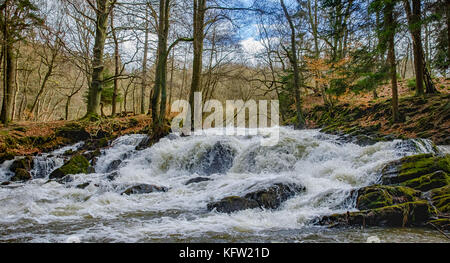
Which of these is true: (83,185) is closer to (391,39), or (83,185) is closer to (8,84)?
(8,84)

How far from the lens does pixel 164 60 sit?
12.1 metres

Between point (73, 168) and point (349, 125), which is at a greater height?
point (349, 125)

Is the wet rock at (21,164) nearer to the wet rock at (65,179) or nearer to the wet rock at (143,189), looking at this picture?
the wet rock at (65,179)

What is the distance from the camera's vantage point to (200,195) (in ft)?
21.5

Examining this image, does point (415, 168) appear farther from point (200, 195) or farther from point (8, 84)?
point (8, 84)

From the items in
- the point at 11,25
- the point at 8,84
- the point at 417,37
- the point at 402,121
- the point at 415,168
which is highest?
the point at 11,25

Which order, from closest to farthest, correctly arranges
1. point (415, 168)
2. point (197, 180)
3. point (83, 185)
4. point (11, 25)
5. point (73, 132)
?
point (415, 168), point (83, 185), point (197, 180), point (11, 25), point (73, 132)

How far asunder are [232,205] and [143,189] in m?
2.83

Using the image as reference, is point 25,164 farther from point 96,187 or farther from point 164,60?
point 164,60

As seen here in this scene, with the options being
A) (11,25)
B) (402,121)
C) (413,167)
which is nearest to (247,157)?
(413,167)

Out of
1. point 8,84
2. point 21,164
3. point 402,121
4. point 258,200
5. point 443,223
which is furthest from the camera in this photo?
point 8,84

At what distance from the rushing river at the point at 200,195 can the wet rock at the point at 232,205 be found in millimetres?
144

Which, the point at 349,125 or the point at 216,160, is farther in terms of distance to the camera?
the point at 349,125

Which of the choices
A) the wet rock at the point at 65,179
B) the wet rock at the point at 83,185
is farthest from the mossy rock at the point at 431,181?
the wet rock at the point at 65,179
